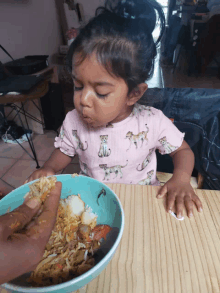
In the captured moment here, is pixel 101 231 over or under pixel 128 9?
under

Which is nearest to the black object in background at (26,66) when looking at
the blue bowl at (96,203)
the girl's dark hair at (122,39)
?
the girl's dark hair at (122,39)

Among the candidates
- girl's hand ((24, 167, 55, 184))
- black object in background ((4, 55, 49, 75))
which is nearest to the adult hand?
girl's hand ((24, 167, 55, 184))

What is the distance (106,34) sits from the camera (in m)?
0.57

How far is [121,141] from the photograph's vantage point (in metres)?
0.79

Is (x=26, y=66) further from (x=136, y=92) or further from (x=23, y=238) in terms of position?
(x=23, y=238)

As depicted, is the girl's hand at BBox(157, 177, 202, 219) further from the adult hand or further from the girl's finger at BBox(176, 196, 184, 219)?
the adult hand

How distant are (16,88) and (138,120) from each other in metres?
1.14

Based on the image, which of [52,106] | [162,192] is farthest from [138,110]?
[52,106]

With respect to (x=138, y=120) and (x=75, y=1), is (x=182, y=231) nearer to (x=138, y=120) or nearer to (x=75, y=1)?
(x=138, y=120)

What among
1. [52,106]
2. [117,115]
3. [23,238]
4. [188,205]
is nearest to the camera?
[23,238]

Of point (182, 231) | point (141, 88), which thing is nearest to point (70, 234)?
point (182, 231)

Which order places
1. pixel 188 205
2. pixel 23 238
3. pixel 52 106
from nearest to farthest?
1. pixel 23 238
2. pixel 188 205
3. pixel 52 106

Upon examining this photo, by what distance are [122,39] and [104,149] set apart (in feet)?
1.27

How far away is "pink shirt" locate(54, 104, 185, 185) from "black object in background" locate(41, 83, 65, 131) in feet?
5.22
